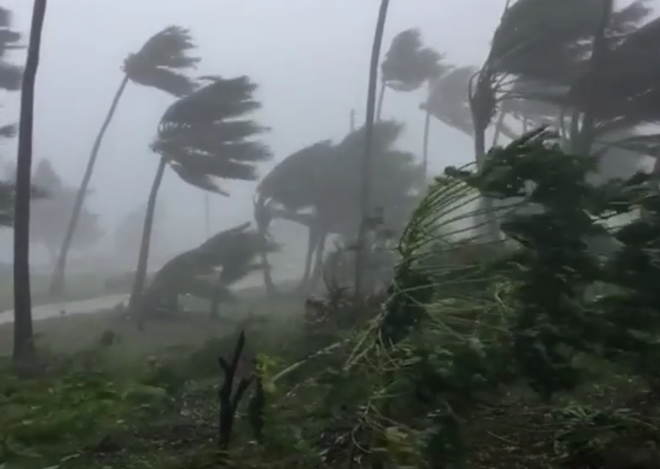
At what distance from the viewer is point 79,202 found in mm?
5055

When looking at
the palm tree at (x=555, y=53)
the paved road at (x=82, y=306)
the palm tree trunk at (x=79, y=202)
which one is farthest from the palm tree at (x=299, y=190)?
the palm tree trunk at (x=79, y=202)

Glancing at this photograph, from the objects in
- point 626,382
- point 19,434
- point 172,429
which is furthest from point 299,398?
point 626,382

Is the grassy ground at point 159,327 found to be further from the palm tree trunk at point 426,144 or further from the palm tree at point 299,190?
the palm tree trunk at point 426,144

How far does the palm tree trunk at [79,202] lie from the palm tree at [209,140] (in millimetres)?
457

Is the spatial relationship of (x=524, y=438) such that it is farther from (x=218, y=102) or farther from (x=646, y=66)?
(x=218, y=102)

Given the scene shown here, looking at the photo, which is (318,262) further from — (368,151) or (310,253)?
(368,151)

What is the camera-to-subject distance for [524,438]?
1.74 metres

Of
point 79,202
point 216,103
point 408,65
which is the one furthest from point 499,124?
point 79,202

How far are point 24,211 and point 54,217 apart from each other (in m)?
0.73

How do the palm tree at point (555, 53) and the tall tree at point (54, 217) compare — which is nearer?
the palm tree at point (555, 53)

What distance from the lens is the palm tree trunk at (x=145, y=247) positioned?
466cm

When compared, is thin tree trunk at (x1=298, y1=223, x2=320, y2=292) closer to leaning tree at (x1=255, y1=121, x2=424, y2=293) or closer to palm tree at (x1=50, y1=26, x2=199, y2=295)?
leaning tree at (x1=255, y1=121, x2=424, y2=293)

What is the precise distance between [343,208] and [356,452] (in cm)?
343

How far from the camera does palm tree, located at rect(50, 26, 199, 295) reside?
507 cm
